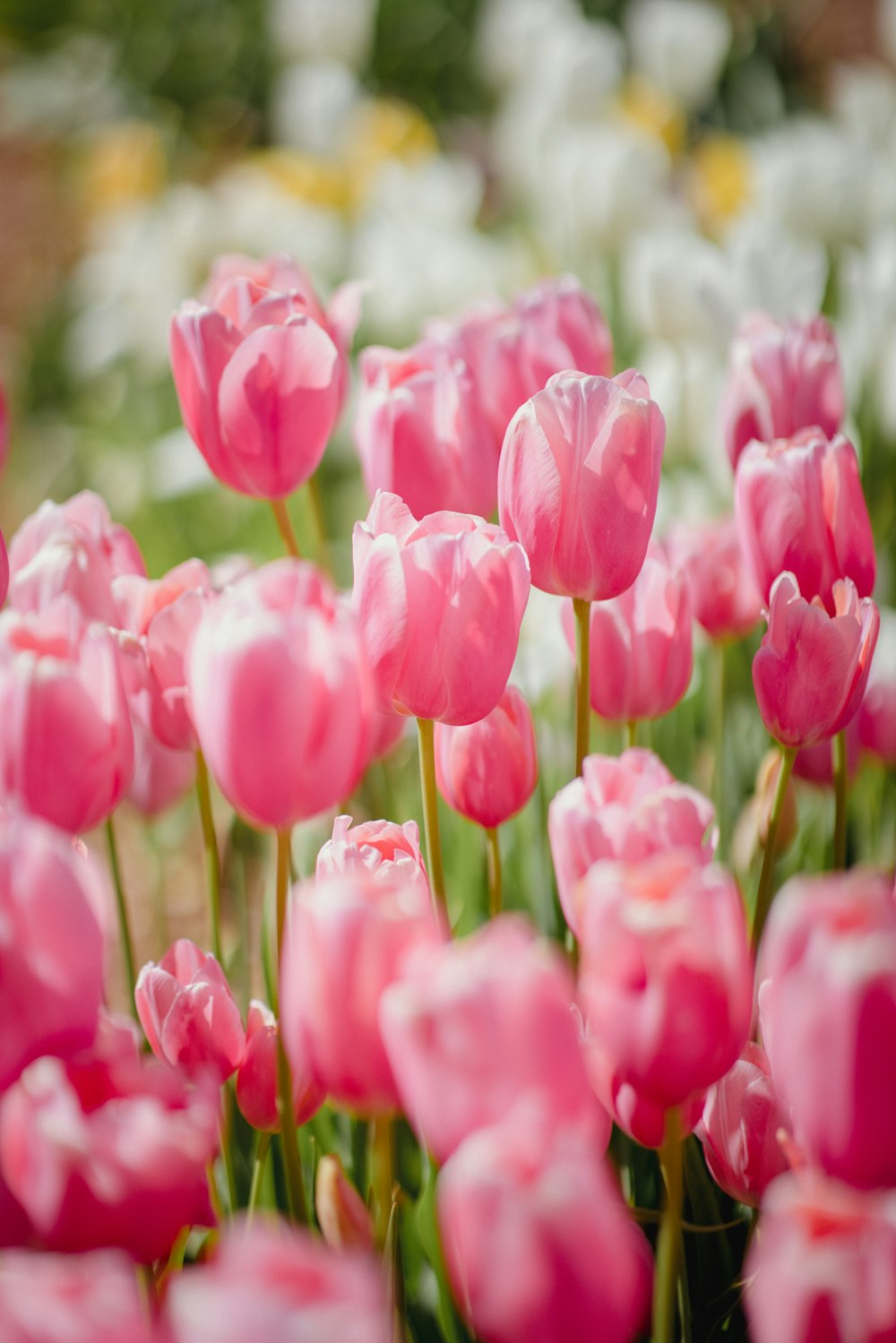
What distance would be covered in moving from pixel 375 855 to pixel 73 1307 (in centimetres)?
14

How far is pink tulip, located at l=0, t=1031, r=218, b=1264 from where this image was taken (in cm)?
24

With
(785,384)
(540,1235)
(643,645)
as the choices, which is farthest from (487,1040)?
(785,384)

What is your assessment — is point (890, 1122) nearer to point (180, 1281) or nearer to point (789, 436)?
point (180, 1281)

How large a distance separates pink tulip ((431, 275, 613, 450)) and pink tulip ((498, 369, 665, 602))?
0.09 metres

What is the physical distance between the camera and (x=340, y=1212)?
312 mm

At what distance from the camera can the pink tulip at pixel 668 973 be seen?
0.24 meters

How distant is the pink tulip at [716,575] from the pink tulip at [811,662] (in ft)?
0.44

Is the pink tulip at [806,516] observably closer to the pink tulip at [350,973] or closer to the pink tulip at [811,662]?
the pink tulip at [811,662]

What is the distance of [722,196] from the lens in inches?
67.4

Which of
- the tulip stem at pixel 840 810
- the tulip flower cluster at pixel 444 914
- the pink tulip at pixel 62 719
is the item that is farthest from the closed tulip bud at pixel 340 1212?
the tulip stem at pixel 840 810

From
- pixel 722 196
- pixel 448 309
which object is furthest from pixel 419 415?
pixel 722 196

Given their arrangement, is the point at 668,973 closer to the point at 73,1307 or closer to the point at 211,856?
the point at 73,1307

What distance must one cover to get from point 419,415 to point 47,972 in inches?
9.7

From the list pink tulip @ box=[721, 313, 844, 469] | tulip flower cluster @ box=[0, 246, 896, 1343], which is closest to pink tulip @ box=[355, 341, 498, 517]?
tulip flower cluster @ box=[0, 246, 896, 1343]
